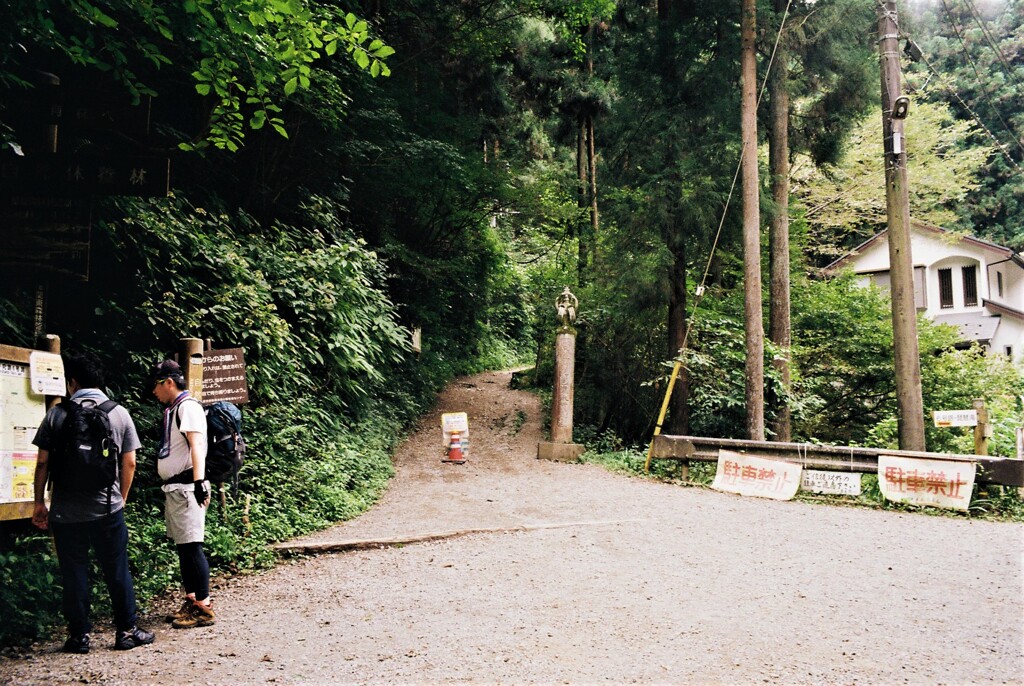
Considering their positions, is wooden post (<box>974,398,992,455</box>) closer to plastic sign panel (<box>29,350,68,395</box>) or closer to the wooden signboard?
the wooden signboard

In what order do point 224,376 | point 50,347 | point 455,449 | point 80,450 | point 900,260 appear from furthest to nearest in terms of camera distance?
point 455,449 < point 900,260 < point 224,376 < point 50,347 < point 80,450

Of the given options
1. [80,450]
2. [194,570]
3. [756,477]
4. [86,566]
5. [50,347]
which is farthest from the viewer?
[756,477]

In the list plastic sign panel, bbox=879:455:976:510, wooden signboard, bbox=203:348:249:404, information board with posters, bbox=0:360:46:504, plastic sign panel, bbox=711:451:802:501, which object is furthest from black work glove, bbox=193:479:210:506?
plastic sign panel, bbox=879:455:976:510

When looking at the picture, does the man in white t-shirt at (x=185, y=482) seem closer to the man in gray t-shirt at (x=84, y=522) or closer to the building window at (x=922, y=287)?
the man in gray t-shirt at (x=84, y=522)

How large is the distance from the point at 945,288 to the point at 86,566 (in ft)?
113

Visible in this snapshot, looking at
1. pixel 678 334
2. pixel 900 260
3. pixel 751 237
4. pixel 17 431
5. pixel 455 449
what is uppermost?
pixel 751 237

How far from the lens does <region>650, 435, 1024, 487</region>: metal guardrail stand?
9914mm

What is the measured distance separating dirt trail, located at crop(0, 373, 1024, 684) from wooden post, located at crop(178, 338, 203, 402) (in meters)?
1.93

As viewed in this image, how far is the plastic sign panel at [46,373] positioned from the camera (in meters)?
5.10

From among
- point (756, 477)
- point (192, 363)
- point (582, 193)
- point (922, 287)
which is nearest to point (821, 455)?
point (756, 477)

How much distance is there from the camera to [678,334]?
15938 millimetres

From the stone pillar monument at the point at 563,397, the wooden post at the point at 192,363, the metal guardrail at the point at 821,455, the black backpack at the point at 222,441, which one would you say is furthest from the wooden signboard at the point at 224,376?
the metal guardrail at the point at 821,455

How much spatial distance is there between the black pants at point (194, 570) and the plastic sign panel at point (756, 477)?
29.1ft

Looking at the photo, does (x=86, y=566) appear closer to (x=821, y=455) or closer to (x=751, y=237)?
(x=821, y=455)
